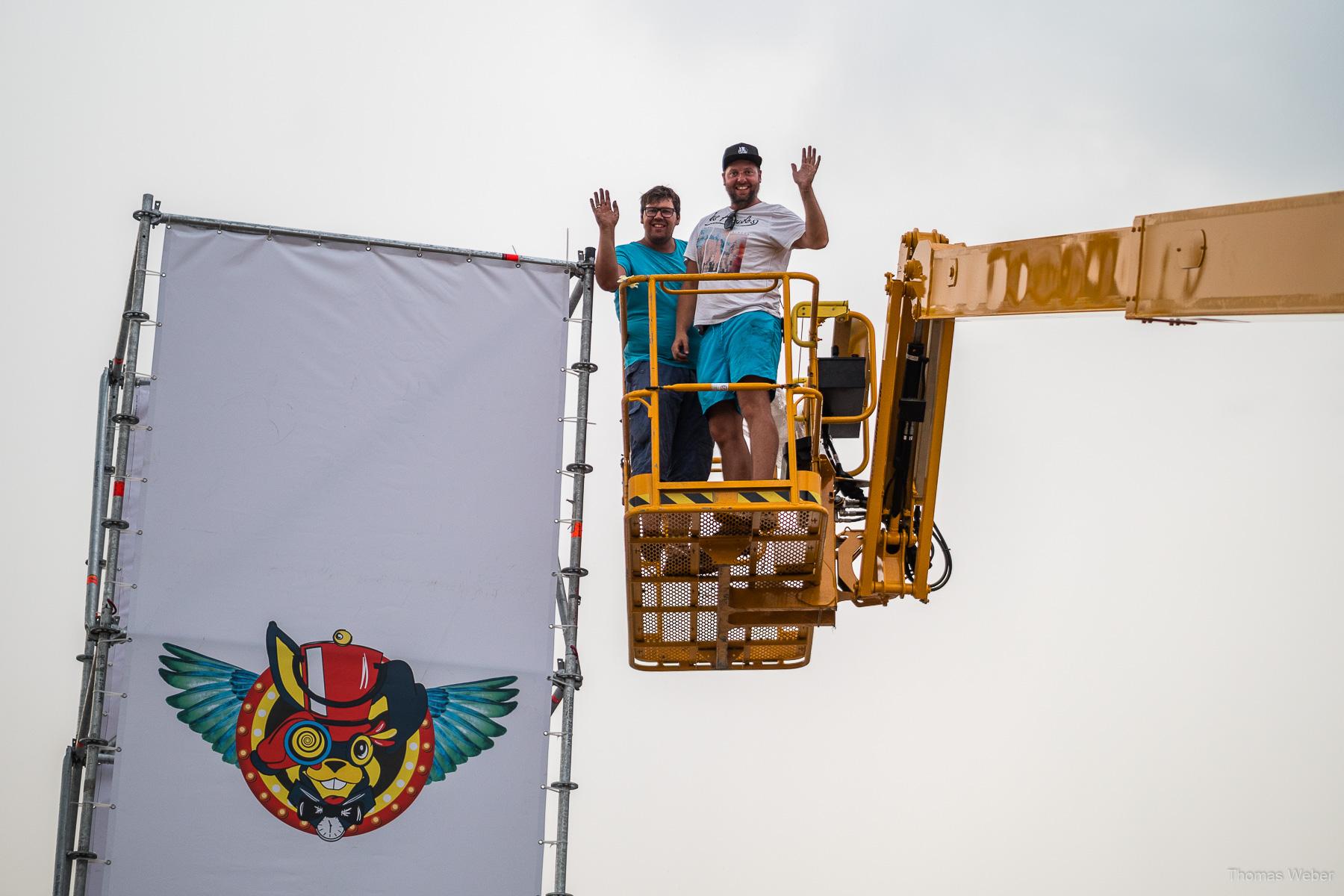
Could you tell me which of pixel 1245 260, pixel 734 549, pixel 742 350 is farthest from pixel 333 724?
pixel 1245 260

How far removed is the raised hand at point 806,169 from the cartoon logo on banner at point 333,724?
3466 millimetres

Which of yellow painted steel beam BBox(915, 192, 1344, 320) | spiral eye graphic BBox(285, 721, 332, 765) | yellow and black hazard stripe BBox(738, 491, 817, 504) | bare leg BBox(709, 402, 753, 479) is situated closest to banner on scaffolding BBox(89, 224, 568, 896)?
spiral eye graphic BBox(285, 721, 332, 765)

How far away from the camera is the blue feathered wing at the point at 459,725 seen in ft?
33.1

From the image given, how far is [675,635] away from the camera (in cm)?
966

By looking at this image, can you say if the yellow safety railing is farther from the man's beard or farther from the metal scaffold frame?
the metal scaffold frame

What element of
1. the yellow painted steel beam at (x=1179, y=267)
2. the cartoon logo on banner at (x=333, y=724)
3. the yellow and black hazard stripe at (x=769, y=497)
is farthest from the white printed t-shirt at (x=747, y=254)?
the cartoon logo on banner at (x=333, y=724)

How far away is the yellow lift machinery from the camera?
7449mm

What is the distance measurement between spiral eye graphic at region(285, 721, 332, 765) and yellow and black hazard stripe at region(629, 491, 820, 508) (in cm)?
268

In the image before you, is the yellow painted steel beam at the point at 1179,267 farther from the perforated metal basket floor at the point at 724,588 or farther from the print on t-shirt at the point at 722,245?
the perforated metal basket floor at the point at 724,588

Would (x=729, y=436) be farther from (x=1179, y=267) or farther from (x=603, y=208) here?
(x=1179, y=267)

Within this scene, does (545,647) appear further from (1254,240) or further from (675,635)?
(1254,240)

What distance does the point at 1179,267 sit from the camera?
24.1 ft

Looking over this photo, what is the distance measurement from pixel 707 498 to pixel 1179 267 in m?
2.66

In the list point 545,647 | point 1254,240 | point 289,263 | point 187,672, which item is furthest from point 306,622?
point 1254,240
